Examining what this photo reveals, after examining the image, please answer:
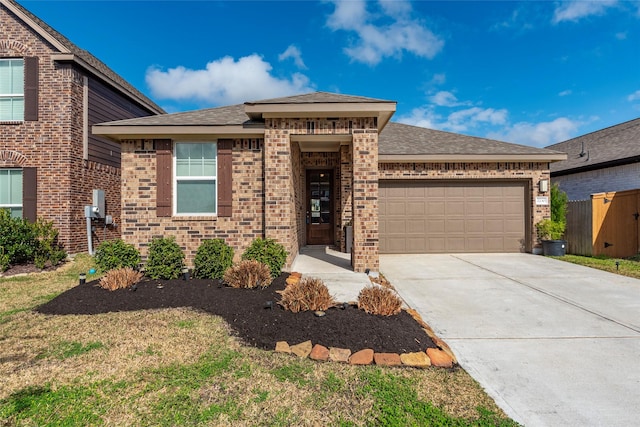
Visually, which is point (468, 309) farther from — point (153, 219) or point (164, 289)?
point (153, 219)

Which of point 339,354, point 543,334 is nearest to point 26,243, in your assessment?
point 339,354

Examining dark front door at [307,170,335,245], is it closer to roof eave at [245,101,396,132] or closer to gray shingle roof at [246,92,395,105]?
gray shingle roof at [246,92,395,105]

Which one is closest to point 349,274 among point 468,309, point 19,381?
point 468,309

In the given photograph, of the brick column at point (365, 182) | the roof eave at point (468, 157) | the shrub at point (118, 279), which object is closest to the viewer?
the shrub at point (118, 279)

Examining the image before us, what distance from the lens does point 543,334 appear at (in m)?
3.57

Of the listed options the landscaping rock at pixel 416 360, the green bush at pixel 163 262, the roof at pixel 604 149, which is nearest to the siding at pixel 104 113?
the green bush at pixel 163 262

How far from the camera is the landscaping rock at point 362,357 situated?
287cm

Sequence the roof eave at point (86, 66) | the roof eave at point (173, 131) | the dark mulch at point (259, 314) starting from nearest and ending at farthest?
1. the dark mulch at point (259, 314)
2. the roof eave at point (173, 131)
3. the roof eave at point (86, 66)

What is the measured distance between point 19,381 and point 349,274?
4.82 meters

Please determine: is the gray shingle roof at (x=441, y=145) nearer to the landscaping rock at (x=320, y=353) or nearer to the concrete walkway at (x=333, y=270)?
the concrete walkway at (x=333, y=270)

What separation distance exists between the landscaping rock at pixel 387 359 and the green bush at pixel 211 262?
358 cm

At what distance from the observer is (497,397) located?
7.88ft

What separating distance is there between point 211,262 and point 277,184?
202cm

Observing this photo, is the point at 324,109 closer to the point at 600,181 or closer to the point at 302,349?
the point at 302,349
